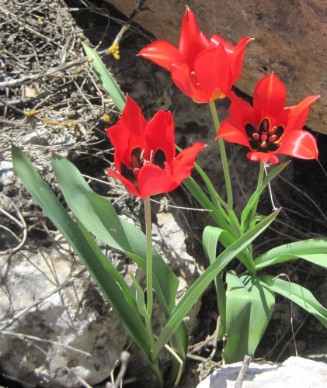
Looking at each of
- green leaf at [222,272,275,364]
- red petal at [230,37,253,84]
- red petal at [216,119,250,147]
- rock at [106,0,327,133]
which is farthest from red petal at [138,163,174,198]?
rock at [106,0,327,133]

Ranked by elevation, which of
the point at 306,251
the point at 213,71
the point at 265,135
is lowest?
the point at 306,251

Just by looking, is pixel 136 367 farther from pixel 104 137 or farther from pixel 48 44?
pixel 48 44

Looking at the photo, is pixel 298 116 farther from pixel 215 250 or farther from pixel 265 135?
pixel 215 250

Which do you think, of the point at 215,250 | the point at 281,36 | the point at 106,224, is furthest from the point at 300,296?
the point at 281,36

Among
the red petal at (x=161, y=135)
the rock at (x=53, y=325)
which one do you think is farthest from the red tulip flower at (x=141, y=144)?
the rock at (x=53, y=325)

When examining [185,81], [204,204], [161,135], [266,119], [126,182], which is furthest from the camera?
[204,204]

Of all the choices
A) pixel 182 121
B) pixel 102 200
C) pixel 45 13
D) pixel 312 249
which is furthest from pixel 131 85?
pixel 312 249

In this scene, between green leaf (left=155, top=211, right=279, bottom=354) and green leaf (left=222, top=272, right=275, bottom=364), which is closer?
green leaf (left=155, top=211, right=279, bottom=354)

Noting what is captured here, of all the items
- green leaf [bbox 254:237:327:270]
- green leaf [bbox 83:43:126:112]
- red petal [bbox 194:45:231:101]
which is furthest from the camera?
green leaf [bbox 83:43:126:112]

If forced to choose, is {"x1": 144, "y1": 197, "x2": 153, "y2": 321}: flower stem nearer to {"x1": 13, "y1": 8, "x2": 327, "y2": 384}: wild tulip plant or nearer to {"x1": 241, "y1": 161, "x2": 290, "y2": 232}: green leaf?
{"x1": 13, "y1": 8, "x2": 327, "y2": 384}: wild tulip plant
